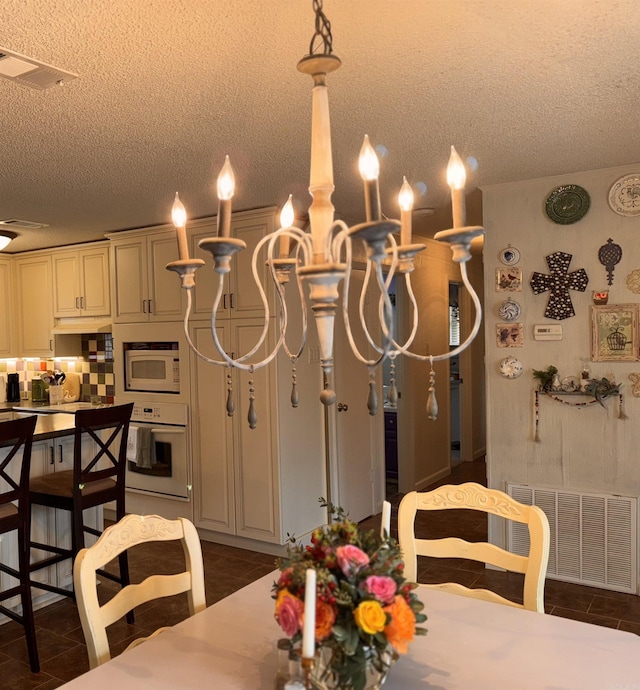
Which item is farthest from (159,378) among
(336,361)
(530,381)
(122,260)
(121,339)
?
(530,381)

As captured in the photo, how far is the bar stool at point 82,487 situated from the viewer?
3.06 metres

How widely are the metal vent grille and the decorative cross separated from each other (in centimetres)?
104

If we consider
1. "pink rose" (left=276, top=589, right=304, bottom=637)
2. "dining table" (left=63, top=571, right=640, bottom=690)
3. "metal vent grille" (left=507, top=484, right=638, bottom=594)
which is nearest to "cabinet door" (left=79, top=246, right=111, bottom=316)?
"metal vent grille" (left=507, top=484, right=638, bottom=594)

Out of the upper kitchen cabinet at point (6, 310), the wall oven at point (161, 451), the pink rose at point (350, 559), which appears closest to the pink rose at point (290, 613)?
the pink rose at point (350, 559)

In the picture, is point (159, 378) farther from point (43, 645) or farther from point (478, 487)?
point (478, 487)

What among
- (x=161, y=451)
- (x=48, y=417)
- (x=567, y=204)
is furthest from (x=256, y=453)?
(x=567, y=204)

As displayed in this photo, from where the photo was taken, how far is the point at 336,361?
4.56m

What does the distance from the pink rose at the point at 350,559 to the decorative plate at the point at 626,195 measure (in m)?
2.86

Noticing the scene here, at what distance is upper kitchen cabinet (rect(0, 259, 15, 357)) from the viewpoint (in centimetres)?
575

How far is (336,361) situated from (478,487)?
8.47ft

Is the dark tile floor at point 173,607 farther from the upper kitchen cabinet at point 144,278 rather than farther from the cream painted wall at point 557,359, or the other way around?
the upper kitchen cabinet at point 144,278

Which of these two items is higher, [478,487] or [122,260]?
[122,260]

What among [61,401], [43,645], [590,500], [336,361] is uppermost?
[336,361]

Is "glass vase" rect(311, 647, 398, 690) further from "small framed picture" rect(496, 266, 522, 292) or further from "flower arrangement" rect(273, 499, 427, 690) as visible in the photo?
"small framed picture" rect(496, 266, 522, 292)
